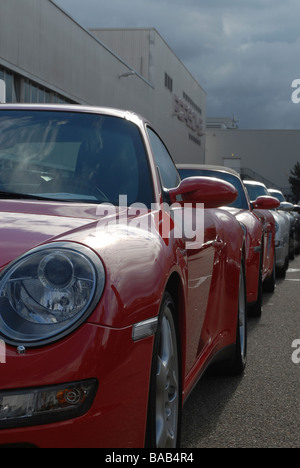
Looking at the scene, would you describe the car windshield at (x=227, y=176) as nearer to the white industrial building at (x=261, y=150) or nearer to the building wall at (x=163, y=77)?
the building wall at (x=163, y=77)

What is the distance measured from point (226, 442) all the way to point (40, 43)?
83.2 ft

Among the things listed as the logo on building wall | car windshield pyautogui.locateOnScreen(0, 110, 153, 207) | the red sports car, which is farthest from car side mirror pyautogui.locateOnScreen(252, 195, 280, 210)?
the logo on building wall

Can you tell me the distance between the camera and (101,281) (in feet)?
7.83

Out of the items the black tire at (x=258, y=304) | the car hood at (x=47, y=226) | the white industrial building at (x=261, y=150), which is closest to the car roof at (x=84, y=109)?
the car hood at (x=47, y=226)

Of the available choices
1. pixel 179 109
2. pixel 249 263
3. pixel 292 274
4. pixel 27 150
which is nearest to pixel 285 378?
pixel 249 263

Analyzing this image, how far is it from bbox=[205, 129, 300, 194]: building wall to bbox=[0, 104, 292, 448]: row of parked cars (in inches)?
3428

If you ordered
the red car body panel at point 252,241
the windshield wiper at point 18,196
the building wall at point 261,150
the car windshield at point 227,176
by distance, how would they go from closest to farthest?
the windshield wiper at point 18,196 → the red car body panel at point 252,241 → the car windshield at point 227,176 → the building wall at point 261,150

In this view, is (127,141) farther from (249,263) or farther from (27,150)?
(249,263)

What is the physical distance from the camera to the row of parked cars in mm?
2244

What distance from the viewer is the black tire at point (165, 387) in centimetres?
260

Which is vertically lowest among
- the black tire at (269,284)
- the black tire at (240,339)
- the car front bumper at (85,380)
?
the black tire at (269,284)

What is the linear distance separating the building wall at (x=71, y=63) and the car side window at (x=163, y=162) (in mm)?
21055

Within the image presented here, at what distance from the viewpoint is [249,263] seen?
22.4ft

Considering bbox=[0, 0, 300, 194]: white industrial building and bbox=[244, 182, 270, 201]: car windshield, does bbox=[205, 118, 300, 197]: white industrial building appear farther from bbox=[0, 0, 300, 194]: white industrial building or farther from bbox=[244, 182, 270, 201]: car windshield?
bbox=[244, 182, 270, 201]: car windshield
